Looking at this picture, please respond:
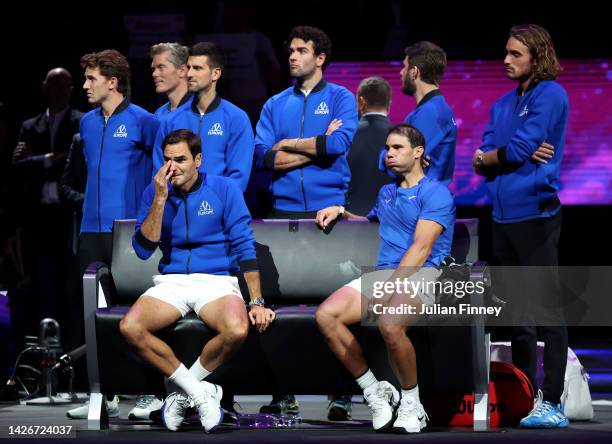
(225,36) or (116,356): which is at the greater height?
(225,36)

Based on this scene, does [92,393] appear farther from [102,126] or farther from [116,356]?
[102,126]

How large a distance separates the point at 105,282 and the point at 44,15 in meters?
3.92

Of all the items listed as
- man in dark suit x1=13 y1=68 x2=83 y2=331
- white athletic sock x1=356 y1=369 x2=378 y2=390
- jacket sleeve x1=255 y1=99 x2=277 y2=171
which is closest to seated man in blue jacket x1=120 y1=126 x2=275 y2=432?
white athletic sock x1=356 y1=369 x2=378 y2=390

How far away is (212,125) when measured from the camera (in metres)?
6.00

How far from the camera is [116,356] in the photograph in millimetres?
5379

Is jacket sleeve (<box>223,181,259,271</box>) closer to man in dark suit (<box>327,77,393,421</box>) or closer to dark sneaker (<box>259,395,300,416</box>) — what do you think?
dark sneaker (<box>259,395,300,416</box>)

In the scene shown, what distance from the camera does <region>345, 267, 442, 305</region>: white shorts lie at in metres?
5.25

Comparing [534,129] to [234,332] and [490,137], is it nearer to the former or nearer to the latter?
[490,137]

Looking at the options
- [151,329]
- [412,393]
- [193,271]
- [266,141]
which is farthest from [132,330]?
[266,141]

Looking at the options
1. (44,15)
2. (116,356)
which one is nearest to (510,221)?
(116,356)

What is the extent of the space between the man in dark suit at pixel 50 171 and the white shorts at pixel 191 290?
2389 mm

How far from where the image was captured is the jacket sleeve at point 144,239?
5402 millimetres

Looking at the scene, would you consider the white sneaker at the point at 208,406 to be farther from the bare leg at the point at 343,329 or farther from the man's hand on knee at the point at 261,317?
the bare leg at the point at 343,329

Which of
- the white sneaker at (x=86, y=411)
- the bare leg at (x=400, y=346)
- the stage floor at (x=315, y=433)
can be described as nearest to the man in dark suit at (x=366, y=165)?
the stage floor at (x=315, y=433)
